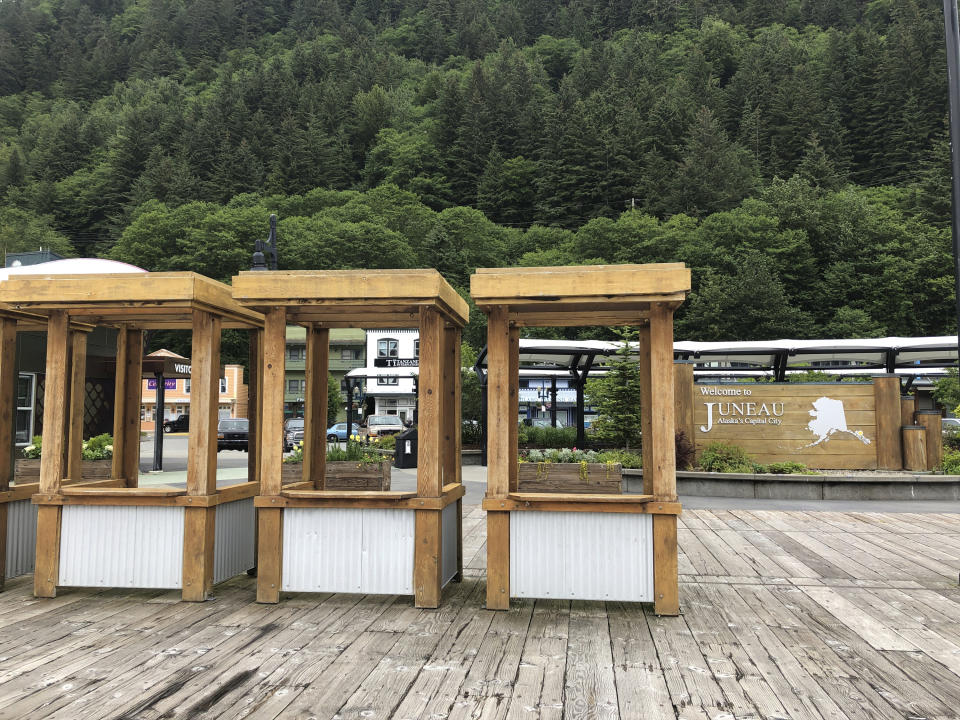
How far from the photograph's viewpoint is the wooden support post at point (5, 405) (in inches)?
257

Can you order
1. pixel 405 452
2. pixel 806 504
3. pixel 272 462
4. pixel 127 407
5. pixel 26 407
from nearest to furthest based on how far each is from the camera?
pixel 272 462, pixel 127 407, pixel 806 504, pixel 26 407, pixel 405 452

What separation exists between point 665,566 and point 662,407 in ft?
4.03

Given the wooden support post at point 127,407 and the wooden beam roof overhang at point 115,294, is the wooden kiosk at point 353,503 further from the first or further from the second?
the wooden support post at point 127,407

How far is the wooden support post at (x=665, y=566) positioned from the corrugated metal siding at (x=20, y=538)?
546cm

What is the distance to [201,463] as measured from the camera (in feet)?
20.1

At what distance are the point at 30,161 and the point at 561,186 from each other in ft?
183

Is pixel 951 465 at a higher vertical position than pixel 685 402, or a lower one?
lower

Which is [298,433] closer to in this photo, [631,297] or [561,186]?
[631,297]

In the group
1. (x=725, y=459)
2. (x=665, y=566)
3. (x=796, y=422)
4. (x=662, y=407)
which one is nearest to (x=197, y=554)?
(x=665, y=566)

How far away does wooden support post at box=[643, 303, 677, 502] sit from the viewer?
5.71 metres

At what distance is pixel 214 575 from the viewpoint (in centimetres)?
623

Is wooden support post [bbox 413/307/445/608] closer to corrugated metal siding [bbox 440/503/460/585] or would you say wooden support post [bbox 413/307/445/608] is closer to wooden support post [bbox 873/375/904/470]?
corrugated metal siding [bbox 440/503/460/585]


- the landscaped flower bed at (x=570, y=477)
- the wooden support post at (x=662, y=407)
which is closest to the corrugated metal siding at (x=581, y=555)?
the wooden support post at (x=662, y=407)

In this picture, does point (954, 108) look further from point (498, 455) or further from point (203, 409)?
point (203, 409)
